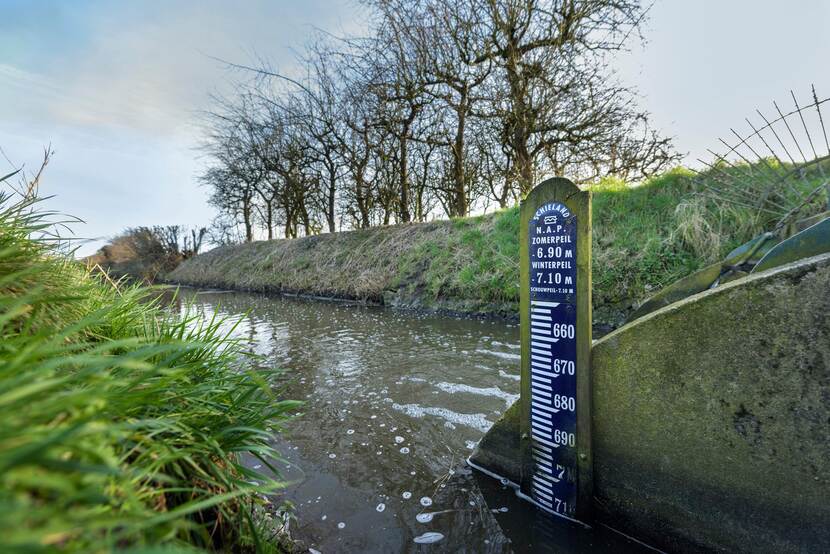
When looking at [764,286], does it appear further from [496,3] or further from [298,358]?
[496,3]

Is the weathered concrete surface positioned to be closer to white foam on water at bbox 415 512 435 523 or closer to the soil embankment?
white foam on water at bbox 415 512 435 523

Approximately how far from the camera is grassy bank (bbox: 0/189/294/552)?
2.02 feet

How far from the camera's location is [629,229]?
274 inches

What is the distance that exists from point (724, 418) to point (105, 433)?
218cm

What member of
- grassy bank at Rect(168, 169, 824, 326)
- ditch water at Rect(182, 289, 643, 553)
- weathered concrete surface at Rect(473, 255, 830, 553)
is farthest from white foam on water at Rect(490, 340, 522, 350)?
weathered concrete surface at Rect(473, 255, 830, 553)

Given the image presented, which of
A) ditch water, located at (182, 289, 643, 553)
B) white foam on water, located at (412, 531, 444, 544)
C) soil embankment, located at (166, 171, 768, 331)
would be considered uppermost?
soil embankment, located at (166, 171, 768, 331)

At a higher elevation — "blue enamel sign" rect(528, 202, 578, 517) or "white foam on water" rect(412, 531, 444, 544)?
"blue enamel sign" rect(528, 202, 578, 517)

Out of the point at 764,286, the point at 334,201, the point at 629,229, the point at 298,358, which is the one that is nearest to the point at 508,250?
the point at 629,229

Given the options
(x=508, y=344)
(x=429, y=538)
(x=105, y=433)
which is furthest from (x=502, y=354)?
(x=105, y=433)

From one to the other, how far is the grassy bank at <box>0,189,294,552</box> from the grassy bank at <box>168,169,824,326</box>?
6.18m

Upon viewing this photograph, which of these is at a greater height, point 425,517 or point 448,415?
point 448,415

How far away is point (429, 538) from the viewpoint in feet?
6.15

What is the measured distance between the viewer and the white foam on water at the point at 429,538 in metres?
1.85

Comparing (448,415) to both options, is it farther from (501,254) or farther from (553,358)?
(501,254)
